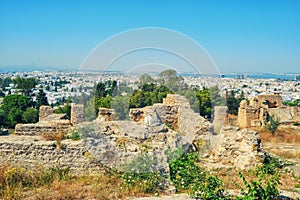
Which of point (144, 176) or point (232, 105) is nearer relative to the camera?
point (144, 176)

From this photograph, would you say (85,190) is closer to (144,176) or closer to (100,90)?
(144,176)

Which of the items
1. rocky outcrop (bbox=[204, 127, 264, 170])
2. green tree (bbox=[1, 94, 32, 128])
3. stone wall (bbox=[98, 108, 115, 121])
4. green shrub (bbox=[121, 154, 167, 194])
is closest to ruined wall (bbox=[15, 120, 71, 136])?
stone wall (bbox=[98, 108, 115, 121])

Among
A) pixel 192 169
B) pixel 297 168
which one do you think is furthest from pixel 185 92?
pixel 192 169

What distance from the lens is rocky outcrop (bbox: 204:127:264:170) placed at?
7.05 meters

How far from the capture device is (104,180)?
583cm

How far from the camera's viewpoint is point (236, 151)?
758 cm

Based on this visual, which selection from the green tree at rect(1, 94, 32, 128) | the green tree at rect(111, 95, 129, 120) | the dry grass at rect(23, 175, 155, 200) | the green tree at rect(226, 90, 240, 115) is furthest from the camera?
the green tree at rect(226, 90, 240, 115)

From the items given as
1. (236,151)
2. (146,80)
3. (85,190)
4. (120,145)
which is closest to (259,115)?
(146,80)

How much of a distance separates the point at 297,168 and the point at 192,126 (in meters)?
3.39

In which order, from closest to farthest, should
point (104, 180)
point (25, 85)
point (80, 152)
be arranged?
point (104, 180), point (80, 152), point (25, 85)

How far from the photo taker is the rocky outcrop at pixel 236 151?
7047mm

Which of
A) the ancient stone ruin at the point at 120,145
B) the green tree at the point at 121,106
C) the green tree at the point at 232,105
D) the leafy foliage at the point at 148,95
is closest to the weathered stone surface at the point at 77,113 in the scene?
the green tree at the point at 121,106

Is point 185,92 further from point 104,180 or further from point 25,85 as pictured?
point 25,85

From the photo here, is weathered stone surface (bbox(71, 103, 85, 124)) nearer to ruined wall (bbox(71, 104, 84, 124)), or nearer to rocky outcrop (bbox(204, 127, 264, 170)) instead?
ruined wall (bbox(71, 104, 84, 124))
